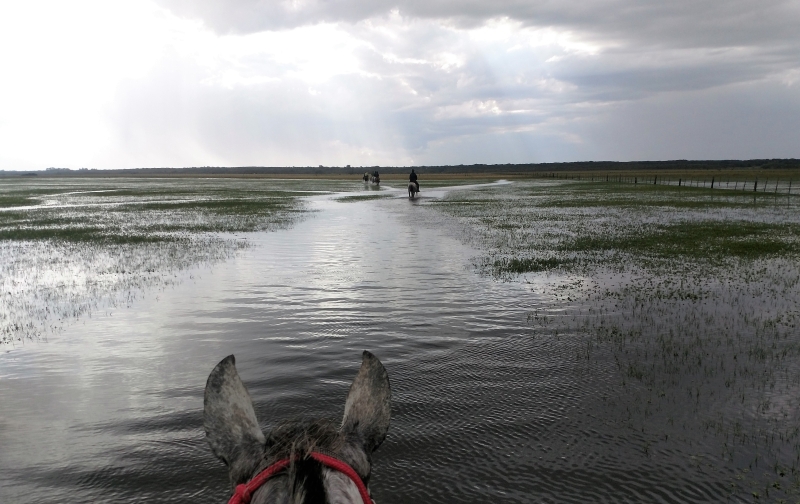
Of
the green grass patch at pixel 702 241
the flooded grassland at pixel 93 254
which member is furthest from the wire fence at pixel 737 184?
the flooded grassland at pixel 93 254

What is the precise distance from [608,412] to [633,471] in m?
1.37

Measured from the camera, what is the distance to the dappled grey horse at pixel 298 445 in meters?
1.58

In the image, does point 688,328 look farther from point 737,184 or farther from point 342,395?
point 737,184

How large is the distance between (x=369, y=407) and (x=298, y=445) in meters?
0.58

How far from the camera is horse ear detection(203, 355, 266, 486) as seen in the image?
2.05 m

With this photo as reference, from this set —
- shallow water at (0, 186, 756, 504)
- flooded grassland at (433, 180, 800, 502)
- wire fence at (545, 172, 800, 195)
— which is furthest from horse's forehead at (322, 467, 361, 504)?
wire fence at (545, 172, 800, 195)

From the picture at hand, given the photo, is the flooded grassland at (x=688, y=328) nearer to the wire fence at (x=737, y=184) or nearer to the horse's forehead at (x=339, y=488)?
the horse's forehead at (x=339, y=488)

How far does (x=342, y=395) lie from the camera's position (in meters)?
7.26

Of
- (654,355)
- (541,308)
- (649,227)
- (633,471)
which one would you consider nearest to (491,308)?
(541,308)

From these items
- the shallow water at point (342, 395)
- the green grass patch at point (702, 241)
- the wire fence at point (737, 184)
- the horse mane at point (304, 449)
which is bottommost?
the shallow water at point (342, 395)

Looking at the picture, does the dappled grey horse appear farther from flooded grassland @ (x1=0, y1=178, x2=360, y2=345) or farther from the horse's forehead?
flooded grassland @ (x1=0, y1=178, x2=360, y2=345)

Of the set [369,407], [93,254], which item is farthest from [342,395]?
[93,254]

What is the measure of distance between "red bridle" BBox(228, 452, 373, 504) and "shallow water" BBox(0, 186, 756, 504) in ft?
12.1

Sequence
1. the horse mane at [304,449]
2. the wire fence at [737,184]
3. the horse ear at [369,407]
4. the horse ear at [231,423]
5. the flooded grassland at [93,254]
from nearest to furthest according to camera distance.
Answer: the horse mane at [304,449] → the horse ear at [231,423] → the horse ear at [369,407] → the flooded grassland at [93,254] → the wire fence at [737,184]
